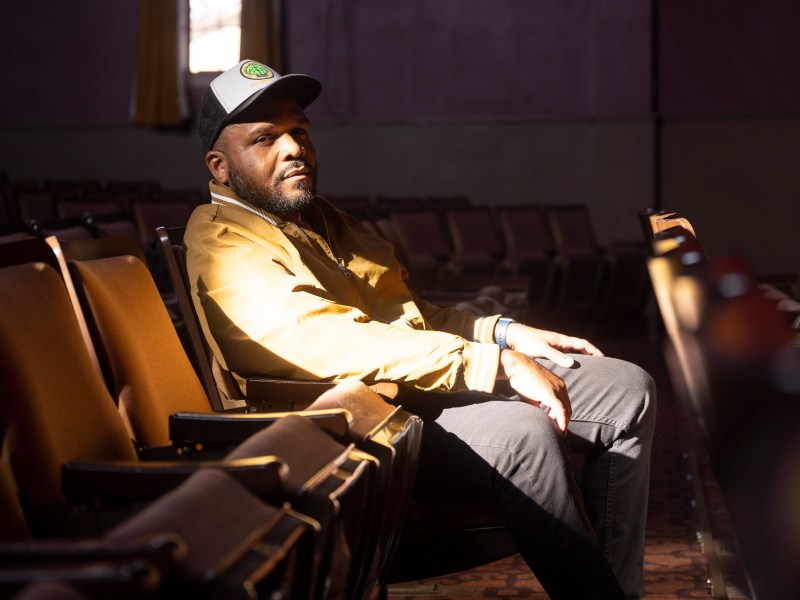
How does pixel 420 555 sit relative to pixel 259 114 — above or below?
below

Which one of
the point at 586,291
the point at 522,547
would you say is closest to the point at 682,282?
the point at 522,547

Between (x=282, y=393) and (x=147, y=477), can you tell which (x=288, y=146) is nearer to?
(x=282, y=393)

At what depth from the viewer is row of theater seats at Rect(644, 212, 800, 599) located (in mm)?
955

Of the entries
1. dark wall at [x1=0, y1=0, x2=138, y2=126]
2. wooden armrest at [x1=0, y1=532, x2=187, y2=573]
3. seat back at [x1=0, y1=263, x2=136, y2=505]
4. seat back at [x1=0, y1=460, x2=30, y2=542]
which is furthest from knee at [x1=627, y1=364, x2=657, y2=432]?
dark wall at [x1=0, y1=0, x2=138, y2=126]

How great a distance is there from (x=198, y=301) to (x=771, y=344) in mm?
1059

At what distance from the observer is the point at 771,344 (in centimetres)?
95

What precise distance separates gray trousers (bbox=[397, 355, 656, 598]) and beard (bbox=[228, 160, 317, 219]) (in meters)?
0.43

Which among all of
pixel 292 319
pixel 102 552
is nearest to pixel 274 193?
pixel 292 319

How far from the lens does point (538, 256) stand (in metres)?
6.35

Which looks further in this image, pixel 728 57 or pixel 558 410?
pixel 728 57

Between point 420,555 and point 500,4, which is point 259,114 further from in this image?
point 500,4

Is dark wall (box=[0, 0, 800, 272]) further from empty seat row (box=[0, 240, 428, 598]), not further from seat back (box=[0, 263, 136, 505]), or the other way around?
seat back (box=[0, 263, 136, 505])

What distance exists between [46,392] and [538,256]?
5.27 meters

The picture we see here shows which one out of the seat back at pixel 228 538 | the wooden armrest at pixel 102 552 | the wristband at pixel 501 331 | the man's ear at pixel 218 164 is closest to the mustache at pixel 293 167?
the man's ear at pixel 218 164
